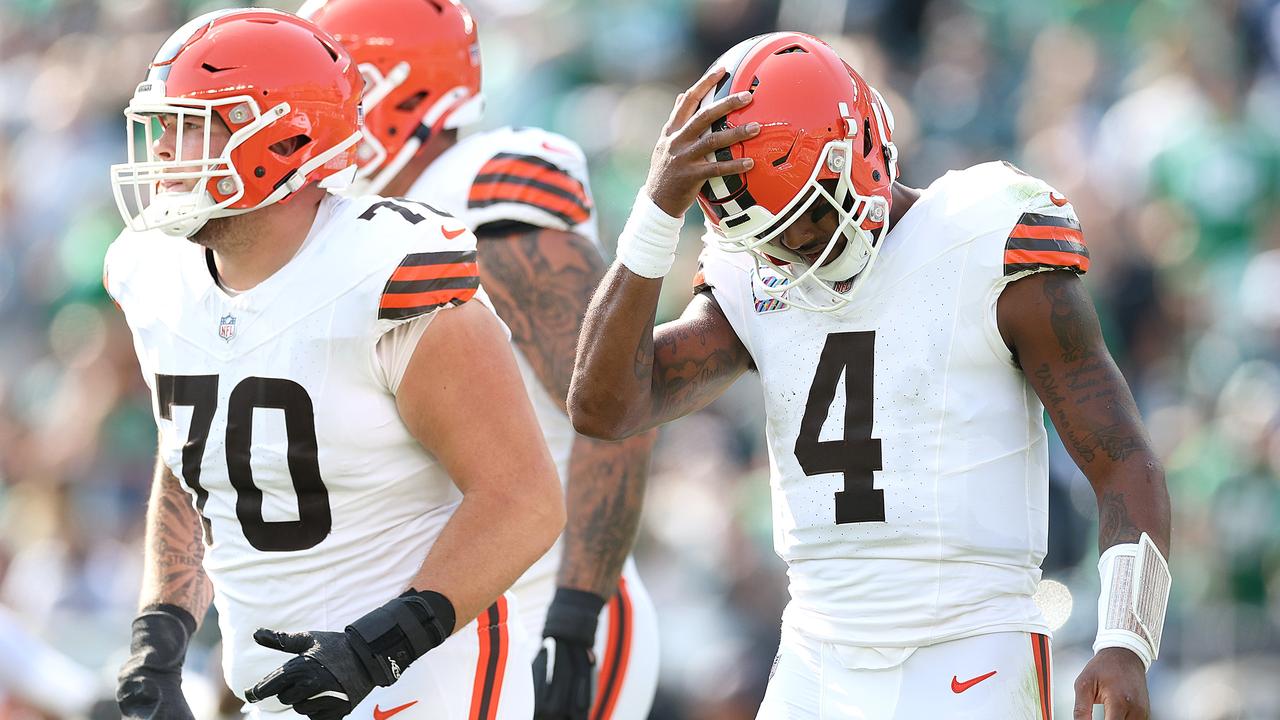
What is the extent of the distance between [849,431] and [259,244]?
1.24 metres

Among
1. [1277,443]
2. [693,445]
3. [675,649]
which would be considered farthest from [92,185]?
[1277,443]

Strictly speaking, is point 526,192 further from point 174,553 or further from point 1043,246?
point 1043,246

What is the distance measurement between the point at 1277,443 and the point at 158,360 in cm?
424

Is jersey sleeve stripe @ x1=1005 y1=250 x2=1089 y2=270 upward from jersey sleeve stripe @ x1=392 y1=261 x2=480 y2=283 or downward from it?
downward

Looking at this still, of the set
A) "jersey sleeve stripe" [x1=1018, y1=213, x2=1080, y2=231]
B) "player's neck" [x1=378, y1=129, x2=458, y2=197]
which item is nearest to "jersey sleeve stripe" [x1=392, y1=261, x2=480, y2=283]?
"jersey sleeve stripe" [x1=1018, y1=213, x2=1080, y2=231]

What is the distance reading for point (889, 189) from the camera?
3445 mm

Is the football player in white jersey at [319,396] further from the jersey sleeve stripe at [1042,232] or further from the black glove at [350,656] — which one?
the jersey sleeve stripe at [1042,232]

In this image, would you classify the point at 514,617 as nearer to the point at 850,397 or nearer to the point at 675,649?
the point at 850,397

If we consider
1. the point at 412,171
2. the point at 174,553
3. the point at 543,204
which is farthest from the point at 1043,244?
the point at 174,553

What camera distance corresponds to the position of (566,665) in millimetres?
4219

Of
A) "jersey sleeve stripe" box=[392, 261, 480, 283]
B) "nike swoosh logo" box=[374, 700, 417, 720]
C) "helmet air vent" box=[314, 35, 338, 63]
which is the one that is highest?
"helmet air vent" box=[314, 35, 338, 63]

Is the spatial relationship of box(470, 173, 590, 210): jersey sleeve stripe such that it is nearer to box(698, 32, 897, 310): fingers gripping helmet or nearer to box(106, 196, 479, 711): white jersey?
box(106, 196, 479, 711): white jersey

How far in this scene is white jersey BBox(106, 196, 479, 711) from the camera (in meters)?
3.38

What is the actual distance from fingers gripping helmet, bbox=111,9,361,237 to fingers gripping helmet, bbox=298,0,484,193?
2.82ft
